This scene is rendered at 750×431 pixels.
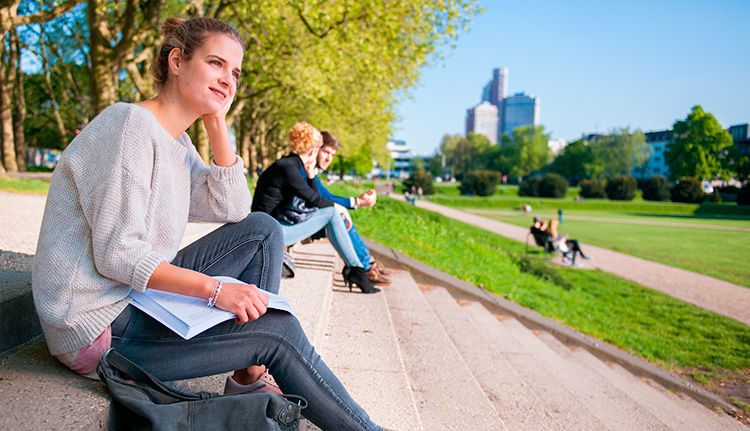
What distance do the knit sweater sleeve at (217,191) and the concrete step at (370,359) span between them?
3.74 ft

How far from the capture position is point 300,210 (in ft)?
15.4

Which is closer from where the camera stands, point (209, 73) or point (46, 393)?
point (46, 393)

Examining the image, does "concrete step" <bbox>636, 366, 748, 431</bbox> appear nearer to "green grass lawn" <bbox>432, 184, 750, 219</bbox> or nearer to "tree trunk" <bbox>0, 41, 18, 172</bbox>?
"tree trunk" <bbox>0, 41, 18, 172</bbox>

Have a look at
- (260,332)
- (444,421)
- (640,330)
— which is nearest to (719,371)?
(640,330)

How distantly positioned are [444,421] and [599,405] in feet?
7.00

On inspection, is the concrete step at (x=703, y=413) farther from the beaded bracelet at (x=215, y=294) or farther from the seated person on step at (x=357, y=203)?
the beaded bracelet at (x=215, y=294)

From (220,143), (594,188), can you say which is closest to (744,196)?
(594,188)

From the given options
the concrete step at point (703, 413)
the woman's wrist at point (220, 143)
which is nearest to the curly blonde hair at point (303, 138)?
the woman's wrist at point (220, 143)

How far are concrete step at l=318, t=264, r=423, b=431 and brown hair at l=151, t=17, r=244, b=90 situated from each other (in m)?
1.77

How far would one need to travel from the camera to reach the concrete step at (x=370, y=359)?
8.35ft

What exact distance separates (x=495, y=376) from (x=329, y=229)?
189 cm

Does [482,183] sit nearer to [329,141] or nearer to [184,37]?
[329,141]

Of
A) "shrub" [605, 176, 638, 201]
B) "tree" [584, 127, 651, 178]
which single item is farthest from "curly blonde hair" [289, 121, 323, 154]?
"tree" [584, 127, 651, 178]

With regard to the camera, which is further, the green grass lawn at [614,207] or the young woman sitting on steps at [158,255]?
the green grass lawn at [614,207]
